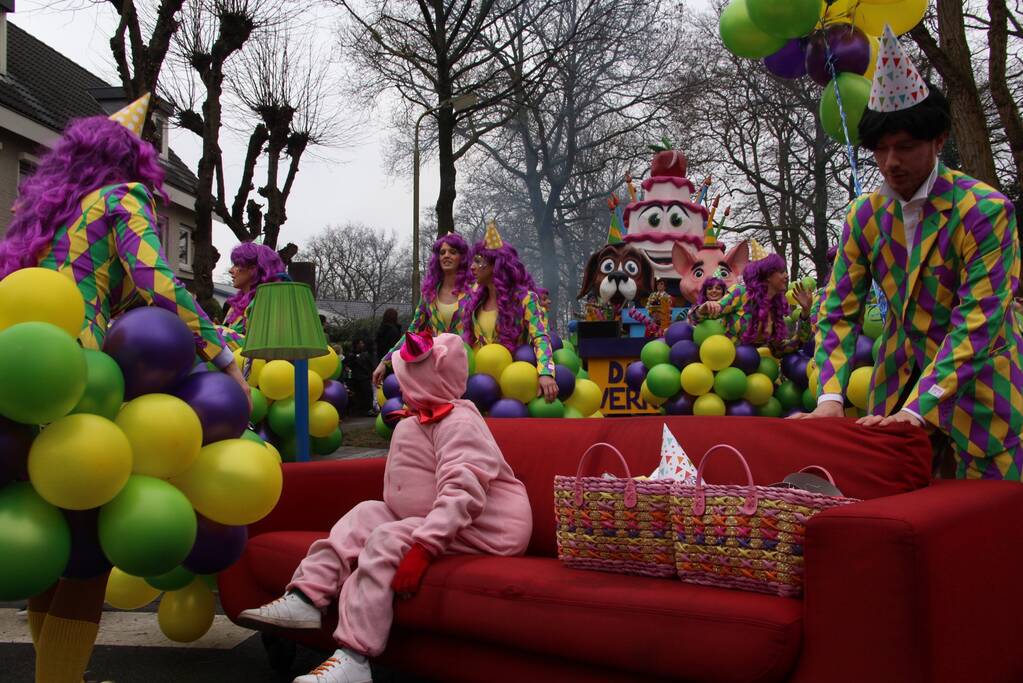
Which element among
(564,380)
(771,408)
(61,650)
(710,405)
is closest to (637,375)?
(710,405)

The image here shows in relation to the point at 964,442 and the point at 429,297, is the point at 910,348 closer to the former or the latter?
the point at 964,442

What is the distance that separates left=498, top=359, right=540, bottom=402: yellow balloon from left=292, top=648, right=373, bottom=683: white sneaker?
3.82 metres

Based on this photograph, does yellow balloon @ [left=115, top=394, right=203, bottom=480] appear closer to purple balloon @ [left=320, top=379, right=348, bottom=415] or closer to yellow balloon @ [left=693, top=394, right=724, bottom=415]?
purple balloon @ [left=320, top=379, right=348, bottom=415]

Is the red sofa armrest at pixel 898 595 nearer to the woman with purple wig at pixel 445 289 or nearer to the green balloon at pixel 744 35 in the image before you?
the green balloon at pixel 744 35

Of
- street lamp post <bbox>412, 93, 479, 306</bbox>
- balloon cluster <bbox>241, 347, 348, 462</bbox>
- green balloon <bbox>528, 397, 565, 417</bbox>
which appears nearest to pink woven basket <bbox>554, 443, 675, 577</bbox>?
balloon cluster <bbox>241, 347, 348, 462</bbox>

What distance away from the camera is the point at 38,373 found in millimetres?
2395

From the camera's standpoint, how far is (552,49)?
18438 millimetres

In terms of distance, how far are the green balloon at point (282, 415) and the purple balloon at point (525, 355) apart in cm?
159

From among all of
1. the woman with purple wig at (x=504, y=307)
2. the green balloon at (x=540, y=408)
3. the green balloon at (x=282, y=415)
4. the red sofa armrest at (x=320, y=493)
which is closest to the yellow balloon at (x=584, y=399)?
the green balloon at (x=540, y=408)

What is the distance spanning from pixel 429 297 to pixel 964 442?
4607 millimetres

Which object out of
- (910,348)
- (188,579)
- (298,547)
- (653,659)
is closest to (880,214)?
(910,348)

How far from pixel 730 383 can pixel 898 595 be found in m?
6.47

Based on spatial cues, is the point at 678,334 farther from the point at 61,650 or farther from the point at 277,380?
the point at 61,650

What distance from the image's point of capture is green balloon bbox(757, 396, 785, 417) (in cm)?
866
